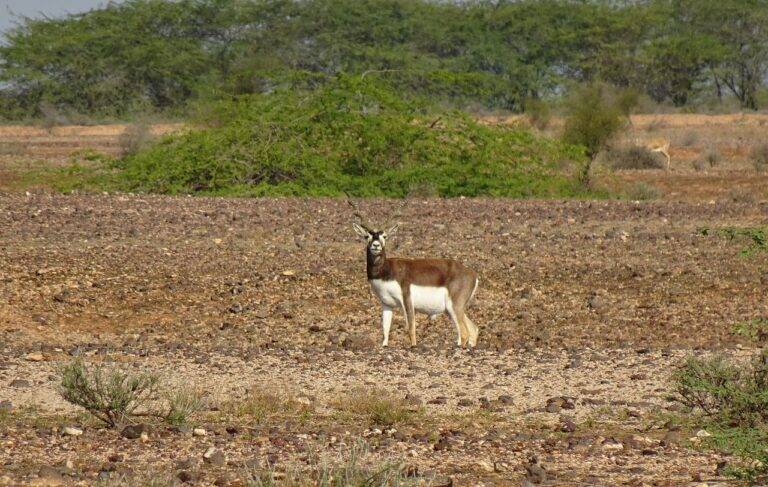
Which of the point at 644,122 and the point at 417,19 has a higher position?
the point at 417,19

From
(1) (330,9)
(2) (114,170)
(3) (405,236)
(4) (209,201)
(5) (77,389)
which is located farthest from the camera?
(1) (330,9)

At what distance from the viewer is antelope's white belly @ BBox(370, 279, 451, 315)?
1185 cm

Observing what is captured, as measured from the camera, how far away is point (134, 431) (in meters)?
8.07

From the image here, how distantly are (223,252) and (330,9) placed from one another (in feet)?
135

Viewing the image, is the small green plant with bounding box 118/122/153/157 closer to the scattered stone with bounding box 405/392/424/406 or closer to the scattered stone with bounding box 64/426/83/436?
the scattered stone with bounding box 405/392/424/406

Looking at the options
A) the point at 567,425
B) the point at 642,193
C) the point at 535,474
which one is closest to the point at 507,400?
the point at 567,425

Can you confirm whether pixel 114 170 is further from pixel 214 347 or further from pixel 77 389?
pixel 77 389

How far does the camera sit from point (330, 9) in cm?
5547

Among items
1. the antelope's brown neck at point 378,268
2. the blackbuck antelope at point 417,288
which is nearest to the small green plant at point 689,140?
the blackbuck antelope at point 417,288

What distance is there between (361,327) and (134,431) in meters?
4.69

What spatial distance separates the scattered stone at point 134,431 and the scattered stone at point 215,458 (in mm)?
637

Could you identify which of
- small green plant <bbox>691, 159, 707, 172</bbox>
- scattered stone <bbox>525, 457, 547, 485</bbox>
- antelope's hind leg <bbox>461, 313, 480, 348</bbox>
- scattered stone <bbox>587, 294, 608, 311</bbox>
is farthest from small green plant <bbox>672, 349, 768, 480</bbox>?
small green plant <bbox>691, 159, 707, 172</bbox>

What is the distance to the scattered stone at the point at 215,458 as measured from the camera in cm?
736

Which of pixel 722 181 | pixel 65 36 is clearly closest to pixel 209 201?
pixel 722 181
